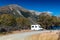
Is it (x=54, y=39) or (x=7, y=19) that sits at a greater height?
(x=7, y=19)

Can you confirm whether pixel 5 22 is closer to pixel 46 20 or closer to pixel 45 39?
pixel 46 20

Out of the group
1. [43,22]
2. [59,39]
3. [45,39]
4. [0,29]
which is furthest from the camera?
[43,22]

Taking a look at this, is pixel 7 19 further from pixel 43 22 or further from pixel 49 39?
pixel 49 39

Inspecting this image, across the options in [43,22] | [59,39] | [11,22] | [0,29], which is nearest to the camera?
[59,39]

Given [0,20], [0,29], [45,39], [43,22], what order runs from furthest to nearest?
1. [43,22]
2. [0,20]
3. [0,29]
4. [45,39]

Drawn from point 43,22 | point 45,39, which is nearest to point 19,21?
point 43,22

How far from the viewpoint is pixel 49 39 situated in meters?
19.5

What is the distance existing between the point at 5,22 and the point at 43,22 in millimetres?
27656

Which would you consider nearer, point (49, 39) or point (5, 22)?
point (49, 39)

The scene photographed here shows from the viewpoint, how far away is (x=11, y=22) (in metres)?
62.7

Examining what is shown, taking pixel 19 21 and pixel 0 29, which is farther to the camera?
pixel 19 21

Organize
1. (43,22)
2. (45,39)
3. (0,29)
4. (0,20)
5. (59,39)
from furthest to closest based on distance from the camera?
(43,22), (0,20), (0,29), (45,39), (59,39)

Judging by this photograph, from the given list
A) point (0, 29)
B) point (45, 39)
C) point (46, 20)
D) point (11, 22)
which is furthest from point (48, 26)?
point (45, 39)

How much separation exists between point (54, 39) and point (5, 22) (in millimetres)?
41417
